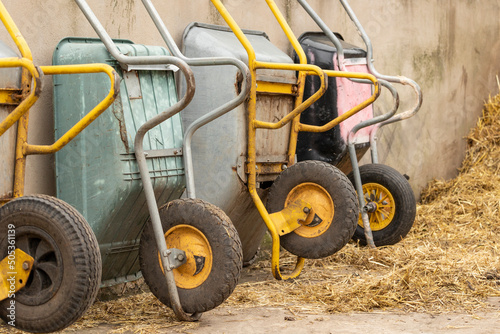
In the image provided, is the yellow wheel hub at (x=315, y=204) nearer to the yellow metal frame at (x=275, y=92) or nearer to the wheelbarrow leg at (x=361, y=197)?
the yellow metal frame at (x=275, y=92)

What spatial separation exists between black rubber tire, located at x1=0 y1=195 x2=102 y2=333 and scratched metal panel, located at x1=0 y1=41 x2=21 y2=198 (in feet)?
0.65

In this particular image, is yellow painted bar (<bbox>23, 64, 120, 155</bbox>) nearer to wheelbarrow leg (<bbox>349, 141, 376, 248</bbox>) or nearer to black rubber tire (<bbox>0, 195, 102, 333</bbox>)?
black rubber tire (<bbox>0, 195, 102, 333</bbox>)

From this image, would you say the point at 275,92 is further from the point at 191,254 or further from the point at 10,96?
the point at 10,96

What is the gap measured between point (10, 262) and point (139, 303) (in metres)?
1.01

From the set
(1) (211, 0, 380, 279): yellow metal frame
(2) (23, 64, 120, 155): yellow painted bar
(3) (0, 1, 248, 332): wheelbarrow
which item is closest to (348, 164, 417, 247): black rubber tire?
(1) (211, 0, 380, 279): yellow metal frame

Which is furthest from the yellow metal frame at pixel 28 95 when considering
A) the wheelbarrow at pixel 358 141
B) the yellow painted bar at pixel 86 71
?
the wheelbarrow at pixel 358 141

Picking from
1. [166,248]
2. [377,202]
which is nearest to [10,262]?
[166,248]

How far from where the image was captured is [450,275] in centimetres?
370

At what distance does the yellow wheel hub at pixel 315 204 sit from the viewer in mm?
3525

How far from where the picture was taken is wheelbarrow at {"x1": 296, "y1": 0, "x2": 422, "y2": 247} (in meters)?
4.29

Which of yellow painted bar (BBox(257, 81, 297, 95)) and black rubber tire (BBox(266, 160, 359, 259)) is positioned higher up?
yellow painted bar (BBox(257, 81, 297, 95))

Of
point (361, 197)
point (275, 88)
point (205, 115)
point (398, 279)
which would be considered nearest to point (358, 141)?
point (361, 197)

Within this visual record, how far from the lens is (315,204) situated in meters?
3.55

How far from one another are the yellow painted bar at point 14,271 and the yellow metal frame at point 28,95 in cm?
27
